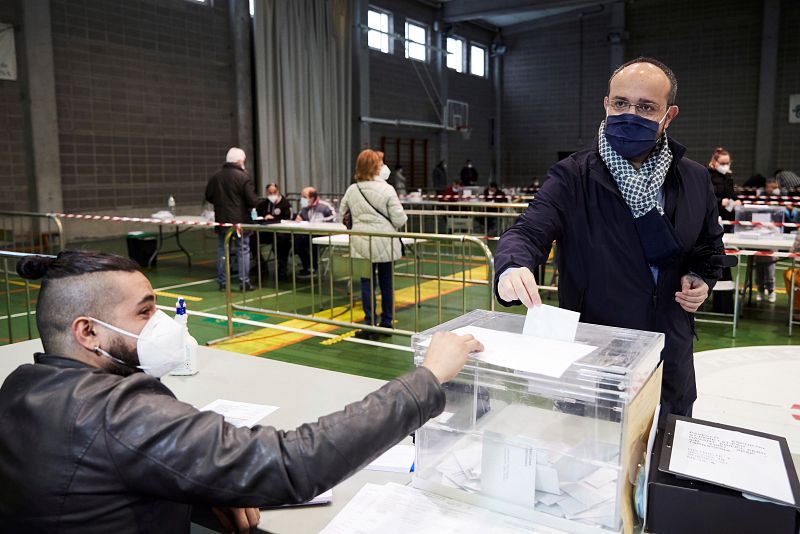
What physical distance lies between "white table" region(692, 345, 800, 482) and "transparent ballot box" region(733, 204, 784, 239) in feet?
7.11

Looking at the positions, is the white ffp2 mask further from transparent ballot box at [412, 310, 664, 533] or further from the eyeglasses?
the eyeglasses

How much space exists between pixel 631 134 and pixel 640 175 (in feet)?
0.39

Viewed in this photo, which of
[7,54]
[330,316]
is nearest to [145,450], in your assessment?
[330,316]

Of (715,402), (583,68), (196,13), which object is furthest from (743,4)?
(715,402)

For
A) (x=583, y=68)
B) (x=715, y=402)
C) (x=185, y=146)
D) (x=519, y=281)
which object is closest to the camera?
(x=519, y=281)

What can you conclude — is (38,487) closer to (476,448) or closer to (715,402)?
(476,448)

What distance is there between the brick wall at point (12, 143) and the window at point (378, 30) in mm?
8318

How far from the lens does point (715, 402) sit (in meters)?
3.67

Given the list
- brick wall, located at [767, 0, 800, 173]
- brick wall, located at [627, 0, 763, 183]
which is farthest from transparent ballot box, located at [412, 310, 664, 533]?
brick wall, located at [767, 0, 800, 173]

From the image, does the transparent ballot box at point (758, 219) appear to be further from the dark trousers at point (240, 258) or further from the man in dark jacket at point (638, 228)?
the man in dark jacket at point (638, 228)

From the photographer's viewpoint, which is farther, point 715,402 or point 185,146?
point 185,146

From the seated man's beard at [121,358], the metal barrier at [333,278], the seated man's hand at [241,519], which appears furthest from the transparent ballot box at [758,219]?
the seated man's beard at [121,358]

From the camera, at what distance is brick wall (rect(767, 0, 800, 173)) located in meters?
16.1

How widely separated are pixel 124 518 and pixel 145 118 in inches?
450
